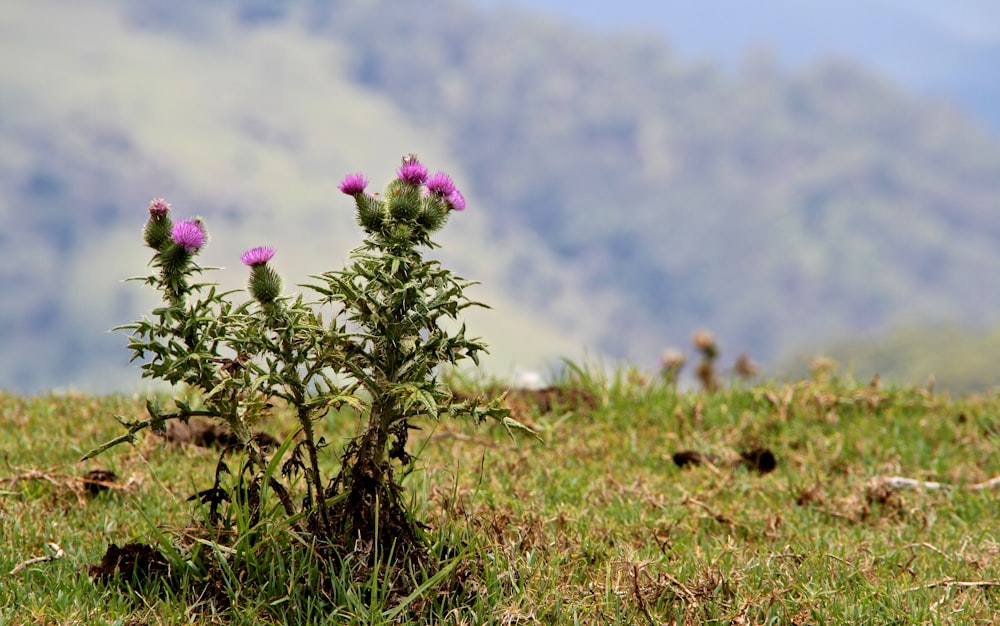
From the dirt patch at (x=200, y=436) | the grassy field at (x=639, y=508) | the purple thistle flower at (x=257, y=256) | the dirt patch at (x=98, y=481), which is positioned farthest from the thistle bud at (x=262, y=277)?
the dirt patch at (x=200, y=436)

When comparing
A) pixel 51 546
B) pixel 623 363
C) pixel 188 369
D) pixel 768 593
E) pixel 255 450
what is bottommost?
pixel 768 593

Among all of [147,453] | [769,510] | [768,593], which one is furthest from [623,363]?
[768,593]

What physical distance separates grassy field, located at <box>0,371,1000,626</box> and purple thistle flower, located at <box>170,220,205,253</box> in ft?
3.59

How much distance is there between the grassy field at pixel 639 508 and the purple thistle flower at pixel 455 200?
1.22 m

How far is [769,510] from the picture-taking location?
5.41 m

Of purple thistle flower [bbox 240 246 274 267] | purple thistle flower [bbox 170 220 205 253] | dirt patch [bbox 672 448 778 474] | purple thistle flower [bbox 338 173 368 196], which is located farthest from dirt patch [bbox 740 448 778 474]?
purple thistle flower [bbox 170 220 205 253]

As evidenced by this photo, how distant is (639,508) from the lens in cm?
509

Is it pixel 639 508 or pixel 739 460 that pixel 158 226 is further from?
pixel 739 460

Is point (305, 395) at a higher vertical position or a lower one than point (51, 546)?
higher

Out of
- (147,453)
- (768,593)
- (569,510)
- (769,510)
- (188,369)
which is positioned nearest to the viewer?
(188,369)

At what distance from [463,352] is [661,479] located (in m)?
2.80

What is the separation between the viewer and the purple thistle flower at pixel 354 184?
3.51 meters

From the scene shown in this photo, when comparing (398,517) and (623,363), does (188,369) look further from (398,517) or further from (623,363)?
(623,363)

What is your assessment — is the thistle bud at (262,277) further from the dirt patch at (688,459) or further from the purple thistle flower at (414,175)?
the dirt patch at (688,459)
